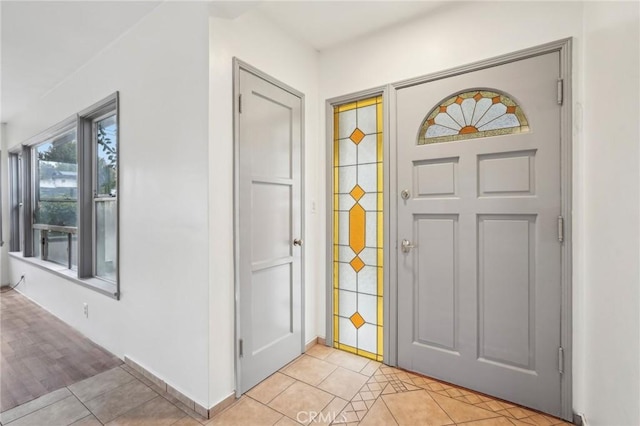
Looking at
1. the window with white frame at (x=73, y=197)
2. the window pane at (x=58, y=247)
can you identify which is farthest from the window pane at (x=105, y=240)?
the window pane at (x=58, y=247)

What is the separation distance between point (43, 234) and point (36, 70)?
213cm

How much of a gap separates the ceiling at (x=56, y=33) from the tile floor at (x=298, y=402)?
248 centimetres

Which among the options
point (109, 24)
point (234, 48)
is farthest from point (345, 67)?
point (109, 24)

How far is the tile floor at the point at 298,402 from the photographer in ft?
5.45

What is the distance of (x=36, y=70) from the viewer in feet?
9.10

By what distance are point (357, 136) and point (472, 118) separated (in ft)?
2.71

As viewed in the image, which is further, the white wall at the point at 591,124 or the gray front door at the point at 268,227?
the gray front door at the point at 268,227

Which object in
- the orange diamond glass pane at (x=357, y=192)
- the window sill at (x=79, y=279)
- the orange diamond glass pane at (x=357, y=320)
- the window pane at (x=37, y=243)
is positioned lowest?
the orange diamond glass pane at (x=357, y=320)

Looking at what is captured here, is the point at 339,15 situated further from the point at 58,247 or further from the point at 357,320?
the point at 58,247

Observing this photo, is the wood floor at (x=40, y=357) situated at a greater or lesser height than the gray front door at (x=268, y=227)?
lesser

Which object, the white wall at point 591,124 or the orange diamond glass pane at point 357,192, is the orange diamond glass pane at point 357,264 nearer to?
the orange diamond glass pane at point 357,192

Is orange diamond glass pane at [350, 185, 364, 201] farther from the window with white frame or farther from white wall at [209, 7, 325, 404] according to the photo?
the window with white frame

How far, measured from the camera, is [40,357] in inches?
94.3

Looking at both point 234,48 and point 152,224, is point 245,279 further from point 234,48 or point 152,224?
point 234,48
